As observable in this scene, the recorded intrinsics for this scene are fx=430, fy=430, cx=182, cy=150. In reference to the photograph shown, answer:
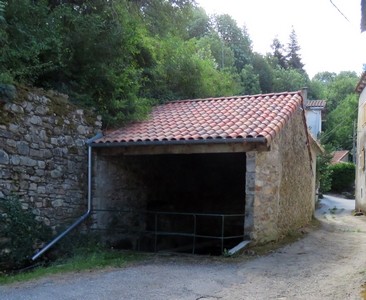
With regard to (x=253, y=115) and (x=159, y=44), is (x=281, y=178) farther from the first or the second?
(x=159, y=44)

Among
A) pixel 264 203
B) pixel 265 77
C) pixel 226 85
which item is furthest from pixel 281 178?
pixel 265 77

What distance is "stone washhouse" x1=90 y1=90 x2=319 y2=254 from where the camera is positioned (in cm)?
823

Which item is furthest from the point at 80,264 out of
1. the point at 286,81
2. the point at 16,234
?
the point at 286,81

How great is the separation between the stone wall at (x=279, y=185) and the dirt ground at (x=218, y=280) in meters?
0.74

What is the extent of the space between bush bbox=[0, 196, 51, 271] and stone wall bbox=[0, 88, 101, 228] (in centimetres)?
19

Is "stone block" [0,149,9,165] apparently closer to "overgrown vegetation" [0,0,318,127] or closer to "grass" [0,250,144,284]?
"overgrown vegetation" [0,0,318,127]

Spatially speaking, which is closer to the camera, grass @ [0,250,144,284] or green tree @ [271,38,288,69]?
grass @ [0,250,144,284]

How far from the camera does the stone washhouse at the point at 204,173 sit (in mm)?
8227

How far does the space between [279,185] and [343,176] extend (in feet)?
79.0

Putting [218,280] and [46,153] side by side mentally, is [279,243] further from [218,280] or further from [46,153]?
[46,153]

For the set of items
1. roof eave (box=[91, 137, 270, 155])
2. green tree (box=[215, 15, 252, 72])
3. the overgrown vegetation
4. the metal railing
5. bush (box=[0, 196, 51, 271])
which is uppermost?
green tree (box=[215, 15, 252, 72])

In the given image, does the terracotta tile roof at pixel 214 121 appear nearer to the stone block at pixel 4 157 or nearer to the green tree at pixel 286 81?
the stone block at pixel 4 157

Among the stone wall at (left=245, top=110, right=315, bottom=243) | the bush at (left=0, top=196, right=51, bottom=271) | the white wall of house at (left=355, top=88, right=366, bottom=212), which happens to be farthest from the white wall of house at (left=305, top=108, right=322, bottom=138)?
the bush at (left=0, top=196, right=51, bottom=271)

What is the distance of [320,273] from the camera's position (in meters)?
6.45
